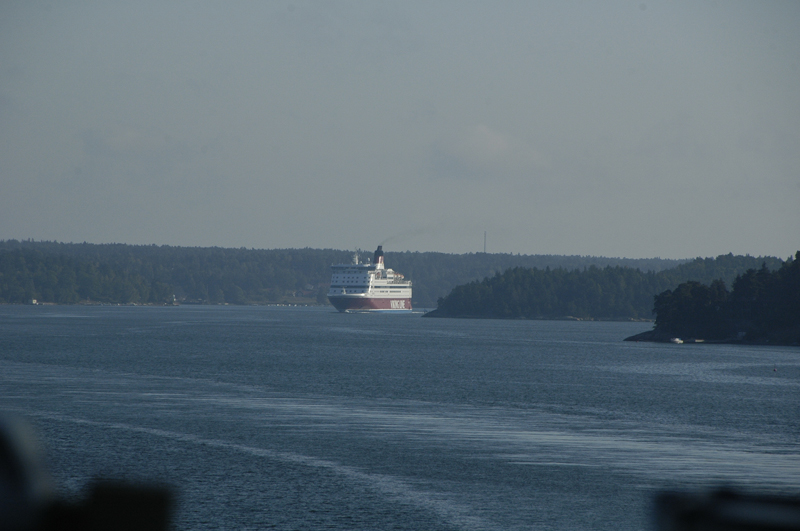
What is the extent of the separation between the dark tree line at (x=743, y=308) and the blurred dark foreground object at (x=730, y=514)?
392ft

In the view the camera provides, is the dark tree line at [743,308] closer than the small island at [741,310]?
Yes

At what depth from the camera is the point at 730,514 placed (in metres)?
1.40

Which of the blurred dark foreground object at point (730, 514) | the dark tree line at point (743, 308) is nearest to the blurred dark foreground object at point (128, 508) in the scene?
the blurred dark foreground object at point (730, 514)

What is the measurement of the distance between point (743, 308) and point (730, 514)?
406 ft

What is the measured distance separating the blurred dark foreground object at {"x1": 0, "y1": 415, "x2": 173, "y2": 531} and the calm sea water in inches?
772

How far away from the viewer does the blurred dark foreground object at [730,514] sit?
1.38 meters

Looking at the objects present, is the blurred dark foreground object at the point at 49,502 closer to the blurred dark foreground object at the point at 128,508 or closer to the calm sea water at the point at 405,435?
the blurred dark foreground object at the point at 128,508

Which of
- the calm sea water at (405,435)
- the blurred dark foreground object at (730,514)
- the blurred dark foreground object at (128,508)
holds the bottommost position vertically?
the calm sea water at (405,435)

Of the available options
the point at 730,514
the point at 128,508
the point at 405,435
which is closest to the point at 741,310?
the point at 405,435

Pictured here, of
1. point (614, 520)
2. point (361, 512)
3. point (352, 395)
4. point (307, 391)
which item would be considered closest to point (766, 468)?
point (614, 520)

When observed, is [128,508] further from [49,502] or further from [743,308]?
[743,308]

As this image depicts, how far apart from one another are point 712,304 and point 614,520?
10153cm

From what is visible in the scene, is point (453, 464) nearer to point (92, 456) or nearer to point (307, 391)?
point (92, 456)

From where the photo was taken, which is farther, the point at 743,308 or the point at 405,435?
the point at 743,308
